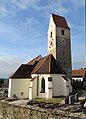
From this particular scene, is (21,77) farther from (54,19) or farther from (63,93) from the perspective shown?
(54,19)

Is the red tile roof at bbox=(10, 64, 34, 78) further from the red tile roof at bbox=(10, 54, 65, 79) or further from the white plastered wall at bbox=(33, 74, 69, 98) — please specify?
the white plastered wall at bbox=(33, 74, 69, 98)

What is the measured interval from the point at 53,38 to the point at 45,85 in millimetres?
10031

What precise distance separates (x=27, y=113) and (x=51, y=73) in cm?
1381

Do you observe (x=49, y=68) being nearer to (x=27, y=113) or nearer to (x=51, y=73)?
(x=51, y=73)

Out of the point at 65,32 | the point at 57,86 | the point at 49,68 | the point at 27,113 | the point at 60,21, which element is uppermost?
the point at 60,21

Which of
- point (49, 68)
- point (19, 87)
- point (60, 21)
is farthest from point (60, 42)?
point (19, 87)

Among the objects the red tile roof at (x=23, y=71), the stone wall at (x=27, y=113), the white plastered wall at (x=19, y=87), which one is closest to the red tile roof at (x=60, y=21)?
the red tile roof at (x=23, y=71)

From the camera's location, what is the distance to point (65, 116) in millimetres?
5875

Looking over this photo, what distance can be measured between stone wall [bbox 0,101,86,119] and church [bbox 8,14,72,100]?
1079 centimetres

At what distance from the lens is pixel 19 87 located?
963 inches

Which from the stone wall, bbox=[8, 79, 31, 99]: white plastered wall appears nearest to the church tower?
bbox=[8, 79, 31, 99]: white plastered wall

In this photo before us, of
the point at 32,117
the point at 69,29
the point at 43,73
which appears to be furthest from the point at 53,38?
the point at 32,117

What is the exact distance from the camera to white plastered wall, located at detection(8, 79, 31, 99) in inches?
948

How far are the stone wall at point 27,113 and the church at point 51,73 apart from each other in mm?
10789
